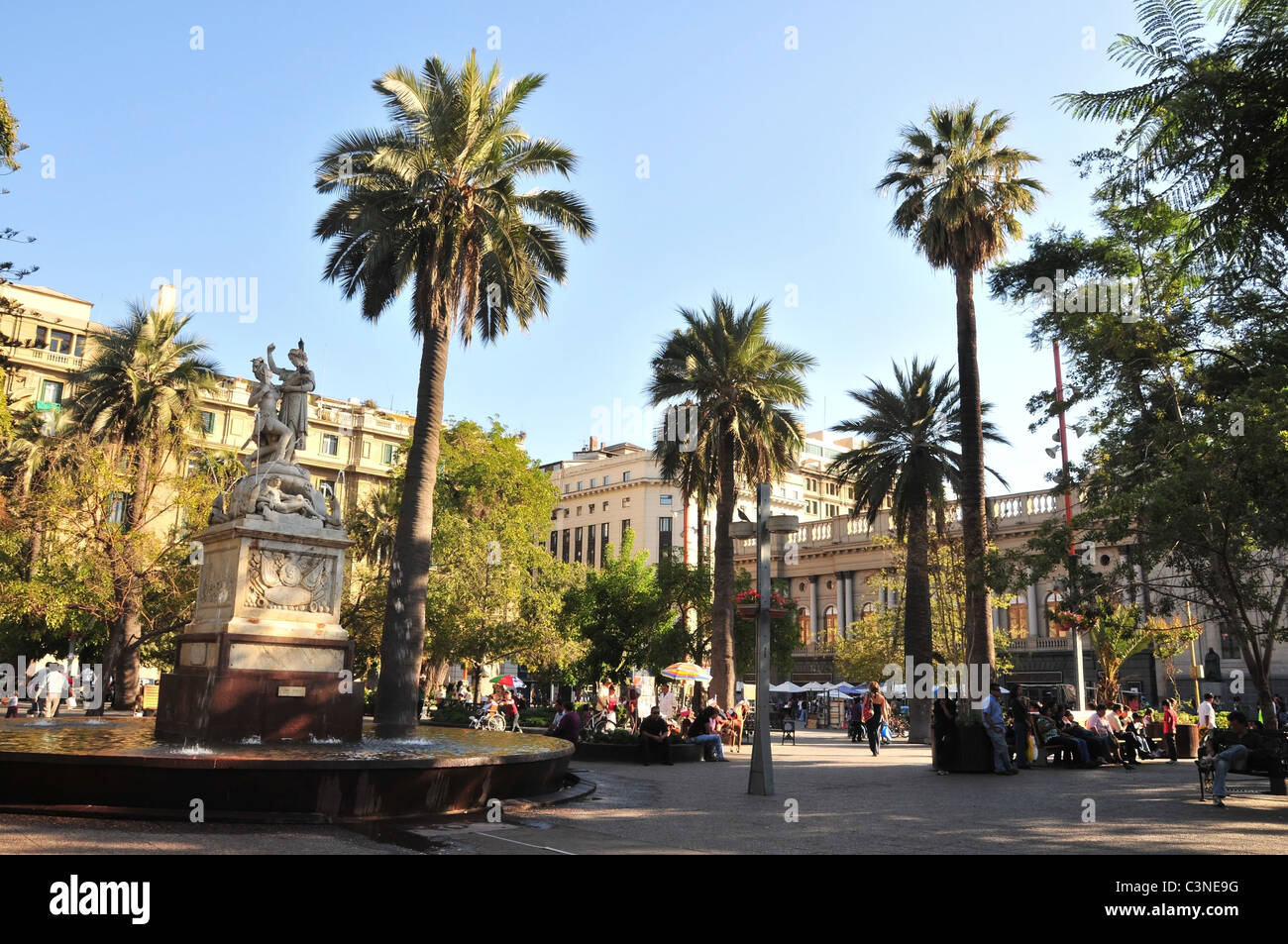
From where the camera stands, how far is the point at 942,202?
90.4ft

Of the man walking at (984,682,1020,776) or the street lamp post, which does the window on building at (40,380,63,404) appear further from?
the man walking at (984,682,1020,776)

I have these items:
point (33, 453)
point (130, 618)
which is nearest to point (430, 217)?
point (130, 618)

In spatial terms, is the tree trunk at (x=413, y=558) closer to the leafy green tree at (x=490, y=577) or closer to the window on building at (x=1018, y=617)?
the leafy green tree at (x=490, y=577)

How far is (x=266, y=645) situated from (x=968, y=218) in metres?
22.4

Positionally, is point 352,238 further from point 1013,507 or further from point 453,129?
point 1013,507

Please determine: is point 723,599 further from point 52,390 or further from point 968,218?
point 52,390

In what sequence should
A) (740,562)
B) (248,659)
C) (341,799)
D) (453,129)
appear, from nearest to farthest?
(341,799) → (248,659) → (453,129) → (740,562)

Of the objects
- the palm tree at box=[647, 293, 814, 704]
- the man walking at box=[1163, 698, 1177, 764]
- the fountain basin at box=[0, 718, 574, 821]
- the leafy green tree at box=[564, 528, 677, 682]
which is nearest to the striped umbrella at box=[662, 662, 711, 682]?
the palm tree at box=[647, 293, 814, 704]

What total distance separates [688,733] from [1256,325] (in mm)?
14888

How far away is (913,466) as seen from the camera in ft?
114

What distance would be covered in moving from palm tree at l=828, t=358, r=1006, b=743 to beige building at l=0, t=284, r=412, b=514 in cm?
2790

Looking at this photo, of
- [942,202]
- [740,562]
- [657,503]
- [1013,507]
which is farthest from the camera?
[657,503]

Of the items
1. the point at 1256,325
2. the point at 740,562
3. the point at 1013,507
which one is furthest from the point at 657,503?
the point at 1256,325
